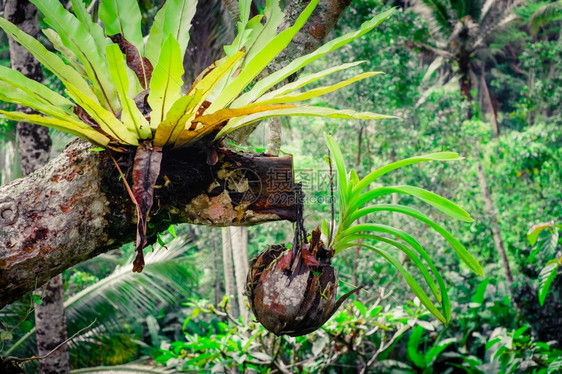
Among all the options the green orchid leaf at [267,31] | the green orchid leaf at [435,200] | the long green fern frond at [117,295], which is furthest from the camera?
the long green fern frond at [117,295]

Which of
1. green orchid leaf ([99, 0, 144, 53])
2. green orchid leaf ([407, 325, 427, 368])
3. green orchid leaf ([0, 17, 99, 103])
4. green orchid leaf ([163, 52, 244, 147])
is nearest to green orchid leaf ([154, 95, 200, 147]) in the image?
green orchid leaf ([163, 52, 244, 147])

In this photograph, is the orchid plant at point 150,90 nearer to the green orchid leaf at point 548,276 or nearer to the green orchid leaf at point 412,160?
the green orchid leaf at point 412,160

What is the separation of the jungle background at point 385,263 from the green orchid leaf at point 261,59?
56 centimetres

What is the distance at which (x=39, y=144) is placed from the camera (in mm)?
2762

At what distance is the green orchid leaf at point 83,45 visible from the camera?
3.36ft

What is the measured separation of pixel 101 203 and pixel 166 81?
34 cm

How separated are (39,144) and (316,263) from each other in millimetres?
2331

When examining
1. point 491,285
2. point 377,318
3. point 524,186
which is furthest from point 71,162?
point 524,186

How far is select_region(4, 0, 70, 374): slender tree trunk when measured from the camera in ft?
8.29

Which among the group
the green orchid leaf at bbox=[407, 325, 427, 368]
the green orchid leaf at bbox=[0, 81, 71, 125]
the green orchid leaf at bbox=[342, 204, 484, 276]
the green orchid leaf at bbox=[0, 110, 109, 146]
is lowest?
the green orchid leaf at bbox=[407, 325, 427, 368]

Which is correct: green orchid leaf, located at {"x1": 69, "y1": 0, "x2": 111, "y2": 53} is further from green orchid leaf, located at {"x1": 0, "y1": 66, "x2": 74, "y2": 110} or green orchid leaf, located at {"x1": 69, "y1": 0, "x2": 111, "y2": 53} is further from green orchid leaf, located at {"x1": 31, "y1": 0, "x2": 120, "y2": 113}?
green orchid leaf, located at {"x1": 0, "y1": 66, "x2": 74, "y2": 110}

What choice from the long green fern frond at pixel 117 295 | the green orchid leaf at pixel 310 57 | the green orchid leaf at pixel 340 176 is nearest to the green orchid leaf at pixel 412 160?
the green orchid leaf at pixel 340 176

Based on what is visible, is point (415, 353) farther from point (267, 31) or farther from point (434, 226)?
point (267, 31)

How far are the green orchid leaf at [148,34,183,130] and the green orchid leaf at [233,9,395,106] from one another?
182 millimetres
